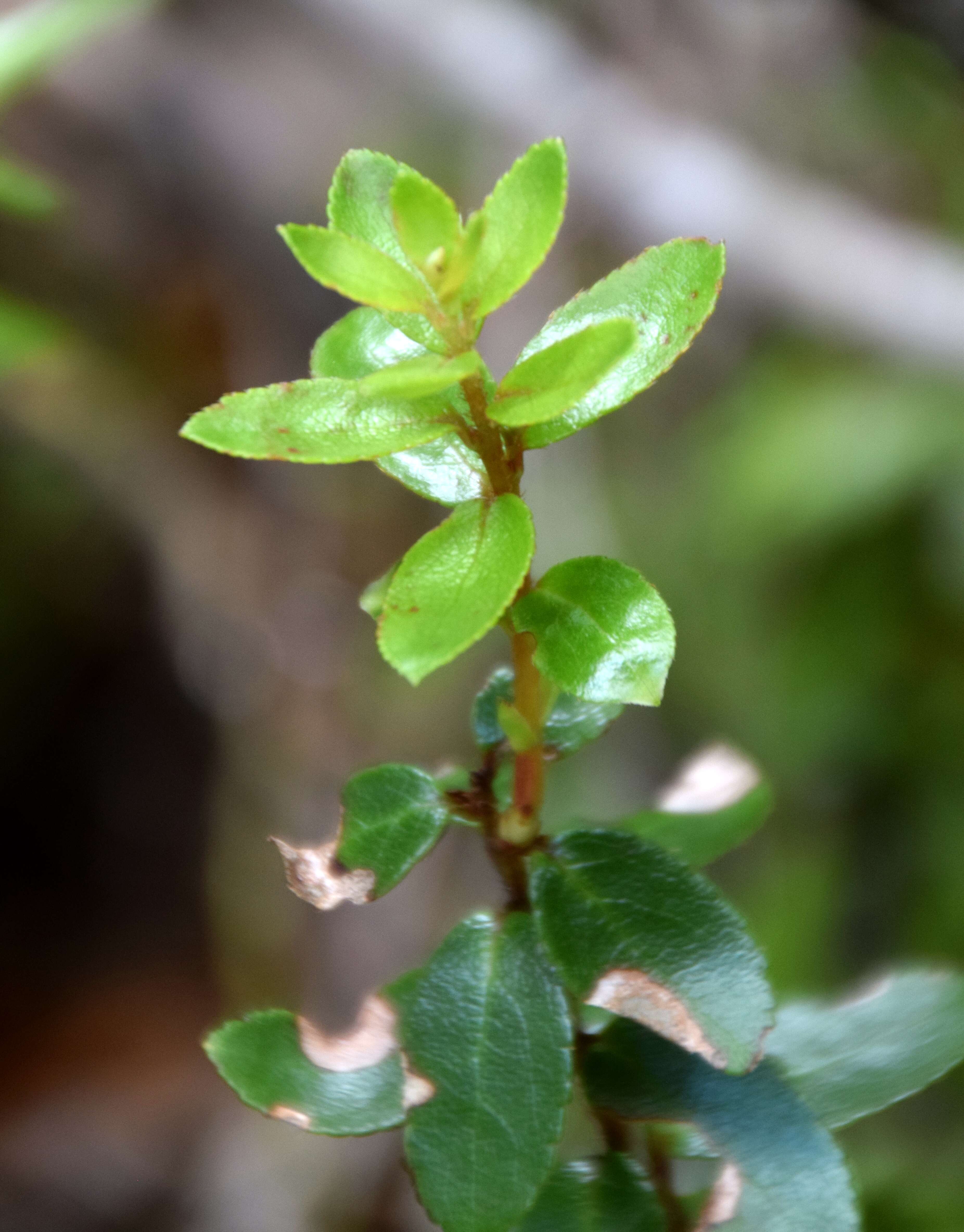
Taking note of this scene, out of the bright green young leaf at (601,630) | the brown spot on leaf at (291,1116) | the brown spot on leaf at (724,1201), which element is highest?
the bright green young leaf at (601,630)

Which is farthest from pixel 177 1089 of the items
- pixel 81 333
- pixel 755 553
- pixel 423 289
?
pixel 423 289

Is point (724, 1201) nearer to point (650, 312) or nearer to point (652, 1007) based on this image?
point (652, 1007)

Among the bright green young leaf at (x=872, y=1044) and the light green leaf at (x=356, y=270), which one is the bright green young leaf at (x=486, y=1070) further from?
the light green leaf at (x=356, y=270)

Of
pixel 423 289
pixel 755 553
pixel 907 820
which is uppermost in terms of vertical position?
pixel 755 553

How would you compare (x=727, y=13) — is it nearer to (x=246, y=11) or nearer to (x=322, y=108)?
(x=322, y=108)

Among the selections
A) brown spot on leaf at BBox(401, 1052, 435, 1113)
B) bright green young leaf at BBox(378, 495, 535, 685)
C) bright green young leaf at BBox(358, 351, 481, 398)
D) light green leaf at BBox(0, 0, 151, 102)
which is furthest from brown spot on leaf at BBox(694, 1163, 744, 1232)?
light green leaf at BBox(0, 0, 151, 102)

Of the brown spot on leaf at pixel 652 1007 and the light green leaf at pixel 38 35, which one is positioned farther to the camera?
the light green leaf at pixel 38 35

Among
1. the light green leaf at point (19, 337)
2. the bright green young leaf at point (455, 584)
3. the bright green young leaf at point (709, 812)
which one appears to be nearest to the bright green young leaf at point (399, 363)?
the bright green young leaf at point (455, 584)
